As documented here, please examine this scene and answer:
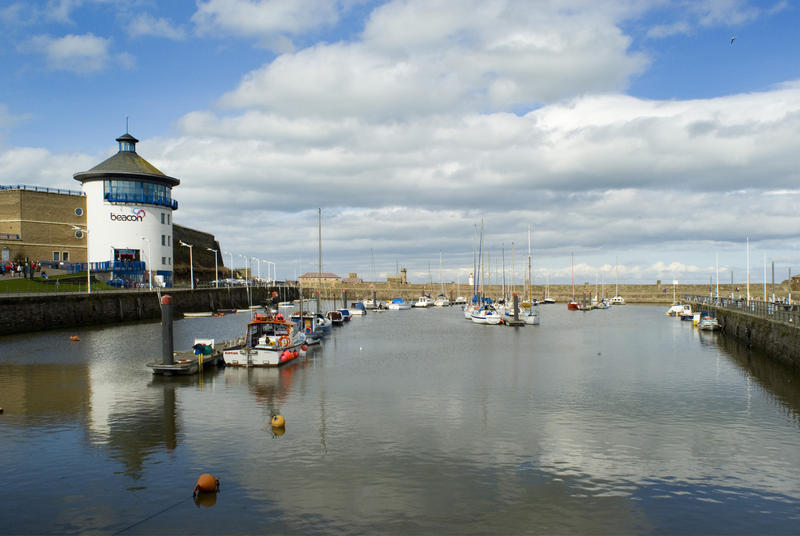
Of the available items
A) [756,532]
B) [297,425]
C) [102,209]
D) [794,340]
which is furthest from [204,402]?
[102,209]

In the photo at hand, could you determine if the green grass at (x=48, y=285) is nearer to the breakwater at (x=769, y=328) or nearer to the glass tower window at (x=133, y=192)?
the glass tower window at (x=133, y=192)

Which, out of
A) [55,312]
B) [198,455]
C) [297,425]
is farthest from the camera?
[55,312]

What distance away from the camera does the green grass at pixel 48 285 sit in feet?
223

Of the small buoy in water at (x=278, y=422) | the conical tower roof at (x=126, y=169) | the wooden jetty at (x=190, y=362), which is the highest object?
the conical tower roof at (x=126, y=169)

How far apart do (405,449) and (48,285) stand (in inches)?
2676

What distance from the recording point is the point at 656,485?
17.5 m

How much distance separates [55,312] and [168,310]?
36.6 meters

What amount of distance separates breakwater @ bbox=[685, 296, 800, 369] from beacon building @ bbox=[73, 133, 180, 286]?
78.7 m

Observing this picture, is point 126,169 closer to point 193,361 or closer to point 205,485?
point 193,361

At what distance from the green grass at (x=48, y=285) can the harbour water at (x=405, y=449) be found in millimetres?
30196

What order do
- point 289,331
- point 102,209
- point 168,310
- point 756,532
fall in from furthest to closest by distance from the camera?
1. point 102,209
2. point 289,331
3. point 168,310
4. point 756,532

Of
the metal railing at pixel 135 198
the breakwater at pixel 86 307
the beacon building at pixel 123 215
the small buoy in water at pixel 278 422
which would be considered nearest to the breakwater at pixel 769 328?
the small buoy in water at pixel 278 422

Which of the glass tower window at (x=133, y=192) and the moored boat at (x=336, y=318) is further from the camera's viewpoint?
A: the glass tower window at (x=133, y=192)

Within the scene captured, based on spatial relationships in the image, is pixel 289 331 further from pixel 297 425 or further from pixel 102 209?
pixel 102 209
